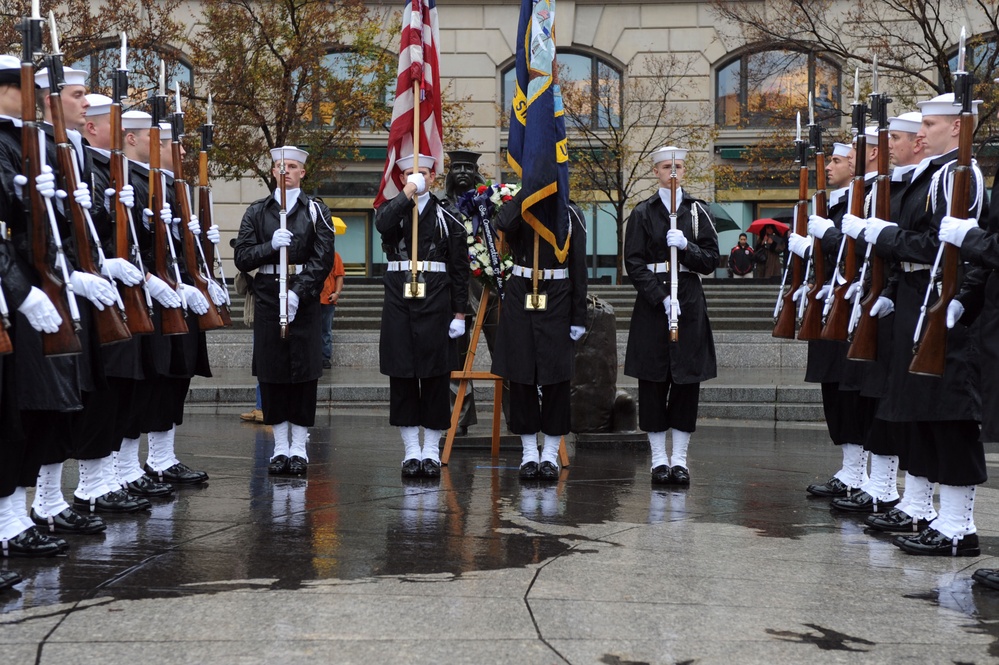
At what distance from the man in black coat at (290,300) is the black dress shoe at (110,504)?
64.0 inches

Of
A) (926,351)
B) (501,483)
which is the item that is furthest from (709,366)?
(926,351)

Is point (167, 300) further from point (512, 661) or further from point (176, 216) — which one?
point (512, 661)

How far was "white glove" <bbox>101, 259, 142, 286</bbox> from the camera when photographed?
20.9 ft

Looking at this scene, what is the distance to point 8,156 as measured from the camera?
5332mm

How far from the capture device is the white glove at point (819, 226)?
7613 mm

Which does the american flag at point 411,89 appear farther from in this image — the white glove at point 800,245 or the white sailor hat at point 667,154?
the white glove at point 800,245

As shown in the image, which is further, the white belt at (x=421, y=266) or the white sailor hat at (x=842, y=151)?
the white belt at (x=421, y=266)

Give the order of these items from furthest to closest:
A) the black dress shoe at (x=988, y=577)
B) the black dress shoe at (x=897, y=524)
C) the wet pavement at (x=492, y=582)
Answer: the black dress shoe at (x=897, y=524), the black dress shoe at (x=988, y=577), the wet pavement at (x=492, y=582)

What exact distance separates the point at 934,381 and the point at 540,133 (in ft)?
12.6

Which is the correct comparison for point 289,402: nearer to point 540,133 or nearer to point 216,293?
point 216,293

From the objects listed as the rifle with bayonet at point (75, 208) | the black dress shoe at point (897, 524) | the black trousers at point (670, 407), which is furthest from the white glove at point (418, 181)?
the black dress shoe at point (897, 524)

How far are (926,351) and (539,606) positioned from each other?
226 centimetres

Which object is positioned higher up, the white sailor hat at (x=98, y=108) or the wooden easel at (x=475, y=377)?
the white sailor hat at (x=98, y=108)

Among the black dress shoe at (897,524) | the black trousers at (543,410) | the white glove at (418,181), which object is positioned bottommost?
the black dress shoe at (897,524)
